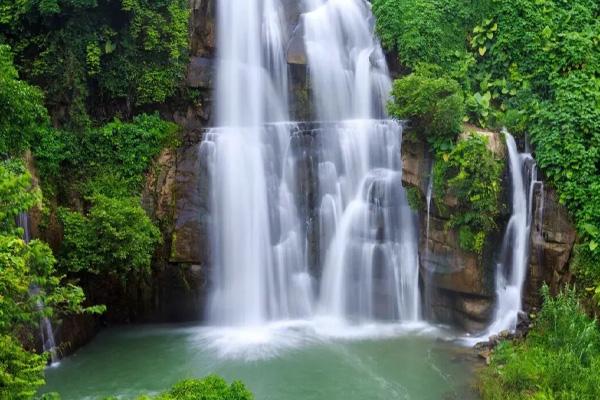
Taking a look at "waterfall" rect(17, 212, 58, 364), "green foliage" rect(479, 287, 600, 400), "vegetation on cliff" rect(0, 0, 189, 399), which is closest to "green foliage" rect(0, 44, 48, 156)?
"vegetation on cliff" rect(0, 0, 189, 399)

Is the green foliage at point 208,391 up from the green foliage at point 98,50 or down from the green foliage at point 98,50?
down

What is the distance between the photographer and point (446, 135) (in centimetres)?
1445

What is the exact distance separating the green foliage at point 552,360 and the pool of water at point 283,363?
725 millimetres

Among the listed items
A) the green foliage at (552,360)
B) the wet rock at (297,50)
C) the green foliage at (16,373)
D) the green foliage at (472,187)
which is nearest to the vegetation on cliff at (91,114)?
the wet rock at (297,50)

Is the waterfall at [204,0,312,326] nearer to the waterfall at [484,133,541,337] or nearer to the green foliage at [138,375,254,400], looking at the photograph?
the waterfall at [484,133,541,337]

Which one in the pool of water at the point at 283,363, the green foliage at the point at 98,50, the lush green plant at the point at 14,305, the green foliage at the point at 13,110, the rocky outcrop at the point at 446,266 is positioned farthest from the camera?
the green foliage at the point at 98,50

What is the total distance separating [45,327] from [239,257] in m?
5.10

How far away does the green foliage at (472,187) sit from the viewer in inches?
535

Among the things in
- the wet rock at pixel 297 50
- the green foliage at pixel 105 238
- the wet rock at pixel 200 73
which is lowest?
the green foliage at pixel 105 238

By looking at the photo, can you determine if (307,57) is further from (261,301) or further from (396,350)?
(396,350)

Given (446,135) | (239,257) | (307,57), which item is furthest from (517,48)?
(239,257)

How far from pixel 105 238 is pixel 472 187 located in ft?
Result: 28.2

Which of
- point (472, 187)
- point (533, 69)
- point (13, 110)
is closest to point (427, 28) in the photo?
point (533, 69)

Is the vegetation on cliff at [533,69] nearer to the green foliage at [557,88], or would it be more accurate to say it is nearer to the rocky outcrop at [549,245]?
the green foliage at [557,88]
